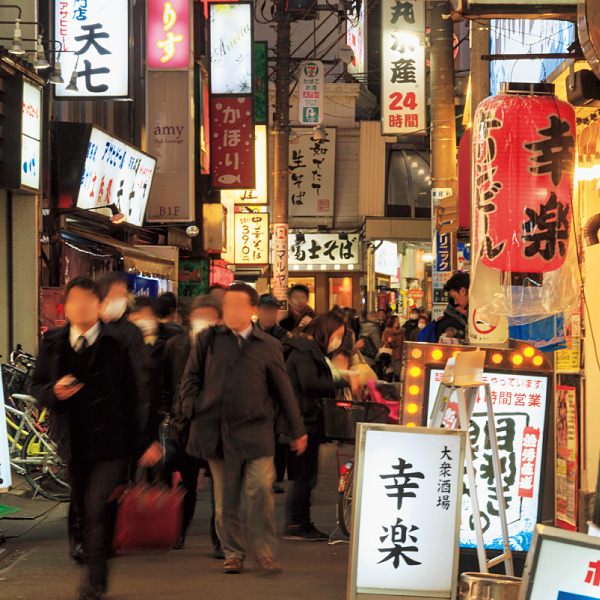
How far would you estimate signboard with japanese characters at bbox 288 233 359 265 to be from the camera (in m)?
35.3

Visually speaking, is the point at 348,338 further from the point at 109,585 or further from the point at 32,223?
the point at 109,585

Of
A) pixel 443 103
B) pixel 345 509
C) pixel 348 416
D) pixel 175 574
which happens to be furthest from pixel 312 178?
pixel 175 574

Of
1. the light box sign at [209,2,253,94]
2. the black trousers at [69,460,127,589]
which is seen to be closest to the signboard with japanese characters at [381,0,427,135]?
the light box sign at [209,2,253,94]

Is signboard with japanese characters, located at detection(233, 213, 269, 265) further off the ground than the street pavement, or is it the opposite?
signboard with japanese characters, located at detection(233, 213, 269, 265)

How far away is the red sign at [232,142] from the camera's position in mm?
23562

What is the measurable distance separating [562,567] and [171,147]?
1836cm

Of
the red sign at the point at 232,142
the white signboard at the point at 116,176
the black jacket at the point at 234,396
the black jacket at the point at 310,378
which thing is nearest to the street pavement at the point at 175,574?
the black jacket at the point at 234,396

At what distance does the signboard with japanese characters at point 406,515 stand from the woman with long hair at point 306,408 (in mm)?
3205

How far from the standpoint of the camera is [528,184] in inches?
277

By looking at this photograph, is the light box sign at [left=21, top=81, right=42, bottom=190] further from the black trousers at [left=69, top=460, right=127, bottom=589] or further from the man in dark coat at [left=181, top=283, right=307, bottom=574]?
the black trousers at [left=69, top=460, right=127, bottom=589]

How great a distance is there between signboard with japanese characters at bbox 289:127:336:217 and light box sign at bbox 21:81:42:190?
20.3 metres

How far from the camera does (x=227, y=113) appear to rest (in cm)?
2362

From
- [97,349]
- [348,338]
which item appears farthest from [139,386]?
[348,338]

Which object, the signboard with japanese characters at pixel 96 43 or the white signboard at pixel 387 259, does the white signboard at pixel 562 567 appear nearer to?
the signboard with japanese characters at pixel 96 43
